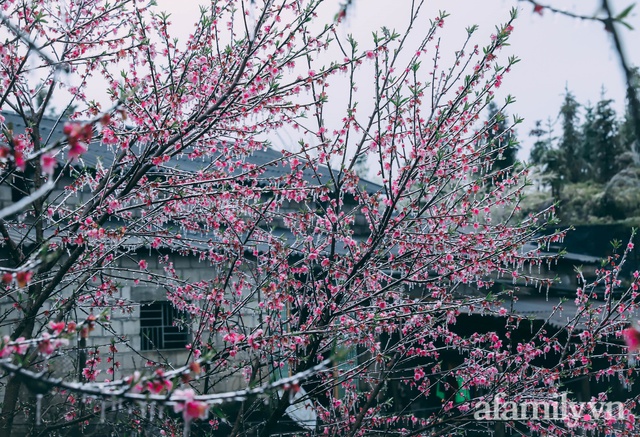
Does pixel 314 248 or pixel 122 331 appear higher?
pixel 314 248

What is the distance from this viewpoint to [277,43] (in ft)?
16.6

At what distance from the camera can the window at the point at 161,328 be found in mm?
10031

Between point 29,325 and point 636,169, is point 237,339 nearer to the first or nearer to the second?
point 29,325

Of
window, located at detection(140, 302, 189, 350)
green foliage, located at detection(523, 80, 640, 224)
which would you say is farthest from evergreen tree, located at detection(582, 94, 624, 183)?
window, located at detection(140, 302, 189, 350)

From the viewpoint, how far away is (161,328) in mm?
10180

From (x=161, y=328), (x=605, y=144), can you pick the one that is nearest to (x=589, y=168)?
(x=605, y=144)

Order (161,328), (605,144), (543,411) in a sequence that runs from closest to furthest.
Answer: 1. (543,411)
2. (161,328)
3. (605,144)

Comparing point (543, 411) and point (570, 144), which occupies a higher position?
point (570, 144)

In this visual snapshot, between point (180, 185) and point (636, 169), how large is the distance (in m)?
26.9

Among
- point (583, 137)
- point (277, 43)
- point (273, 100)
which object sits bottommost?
point (273, 100)

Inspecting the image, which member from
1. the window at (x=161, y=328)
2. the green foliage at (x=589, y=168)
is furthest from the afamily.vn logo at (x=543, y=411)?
the green foliage at (x=589, y=168)

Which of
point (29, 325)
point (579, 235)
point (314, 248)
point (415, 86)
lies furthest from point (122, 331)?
point (579, 235)

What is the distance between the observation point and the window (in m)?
10.0

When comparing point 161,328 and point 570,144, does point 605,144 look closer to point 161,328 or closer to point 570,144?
point 570,144
